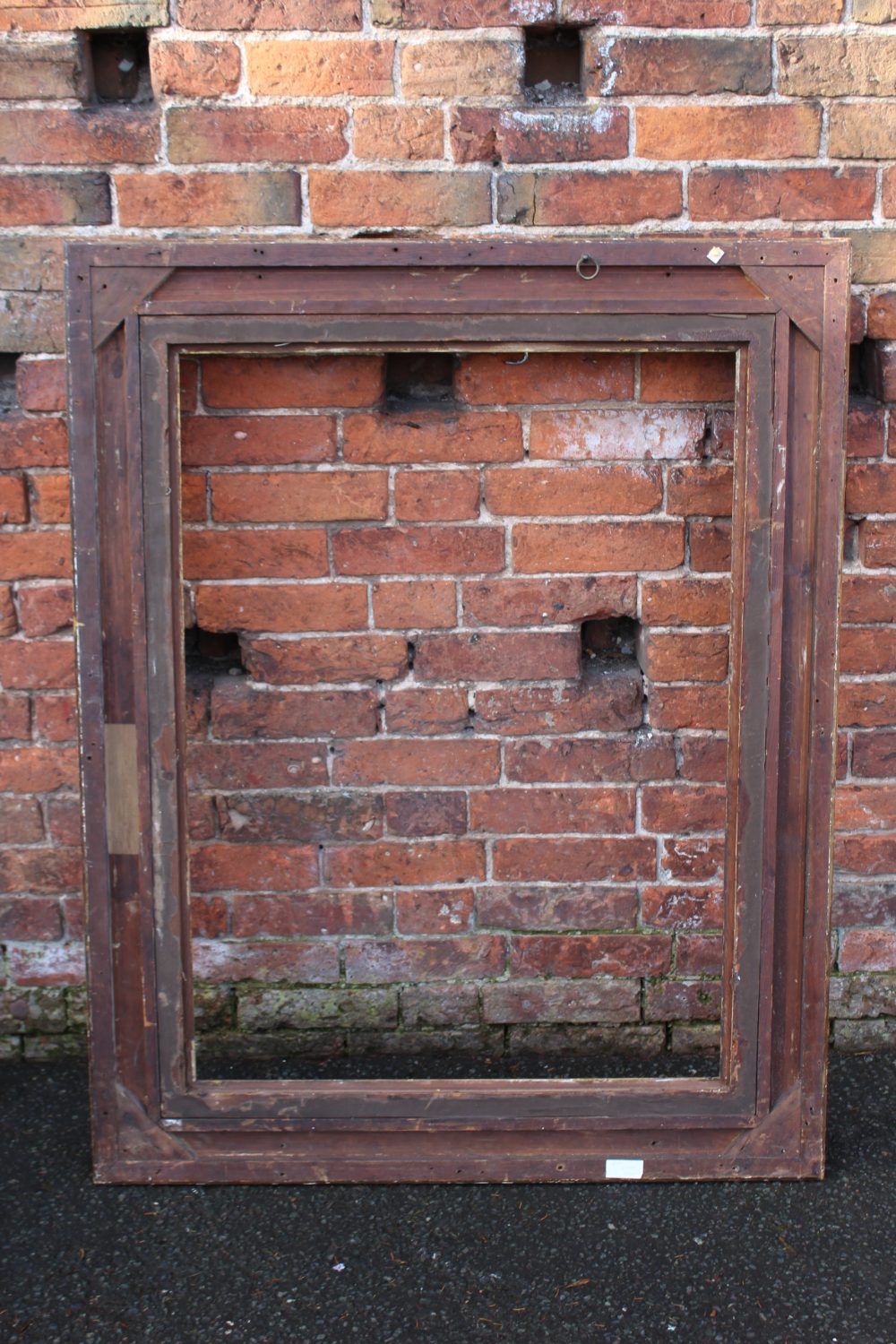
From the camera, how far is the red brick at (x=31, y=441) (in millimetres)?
2092

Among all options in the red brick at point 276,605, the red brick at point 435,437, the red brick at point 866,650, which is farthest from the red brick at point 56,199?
the red brick at point 866,650

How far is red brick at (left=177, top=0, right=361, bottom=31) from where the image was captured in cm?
195

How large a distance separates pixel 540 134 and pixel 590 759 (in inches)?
45.8

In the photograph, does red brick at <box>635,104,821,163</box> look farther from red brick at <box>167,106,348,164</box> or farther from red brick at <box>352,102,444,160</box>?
red brick at <box>167,106,348,164</box>

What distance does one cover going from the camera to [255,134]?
1.98m

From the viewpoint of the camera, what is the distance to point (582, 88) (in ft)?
6.62

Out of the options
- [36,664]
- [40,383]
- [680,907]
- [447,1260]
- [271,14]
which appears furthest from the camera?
[680,907]

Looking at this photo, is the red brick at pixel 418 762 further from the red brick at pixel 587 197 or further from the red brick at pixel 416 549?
the red brick at pixel 587 197

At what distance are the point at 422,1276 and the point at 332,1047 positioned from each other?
0.62m

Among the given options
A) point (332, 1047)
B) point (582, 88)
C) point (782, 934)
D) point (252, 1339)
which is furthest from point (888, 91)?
point (252, 1339)

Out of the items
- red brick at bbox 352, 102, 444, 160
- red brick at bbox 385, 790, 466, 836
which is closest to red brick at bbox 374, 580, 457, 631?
red brick at bbox 385, 790, 466, 836

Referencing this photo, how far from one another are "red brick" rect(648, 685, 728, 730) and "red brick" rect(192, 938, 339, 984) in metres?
0.81

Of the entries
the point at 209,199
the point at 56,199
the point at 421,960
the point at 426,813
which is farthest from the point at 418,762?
the point at 56,199

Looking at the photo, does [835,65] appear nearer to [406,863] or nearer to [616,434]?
[616,434]
